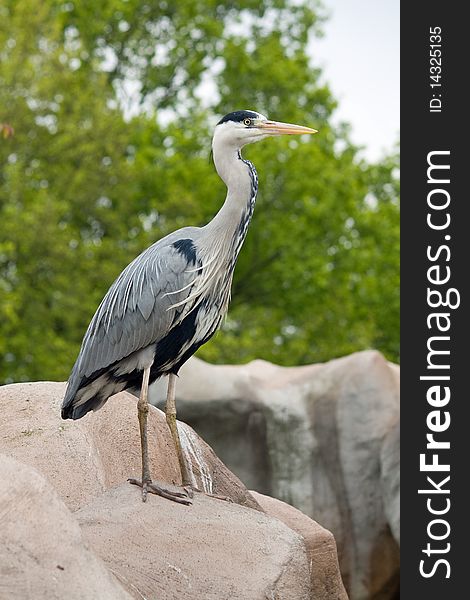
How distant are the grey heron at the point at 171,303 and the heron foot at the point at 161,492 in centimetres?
7

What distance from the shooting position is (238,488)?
730 centimetres

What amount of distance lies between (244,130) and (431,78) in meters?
2.09

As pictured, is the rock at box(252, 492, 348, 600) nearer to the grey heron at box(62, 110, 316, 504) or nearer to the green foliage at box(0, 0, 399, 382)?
the grey heron at box(62, 110, 316, 504)

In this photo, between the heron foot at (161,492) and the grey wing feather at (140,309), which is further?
the grey wing feather at (140,309)

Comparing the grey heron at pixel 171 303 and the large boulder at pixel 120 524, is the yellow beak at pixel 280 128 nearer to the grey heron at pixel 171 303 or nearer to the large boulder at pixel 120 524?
the grey heron at pixel 171 303

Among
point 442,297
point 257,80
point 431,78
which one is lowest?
point 442,297

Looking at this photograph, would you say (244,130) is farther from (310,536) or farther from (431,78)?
(310,536)

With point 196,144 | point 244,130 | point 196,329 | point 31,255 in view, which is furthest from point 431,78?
point 196,144

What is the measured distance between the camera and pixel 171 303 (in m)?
6.20

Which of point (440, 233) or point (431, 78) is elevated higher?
point (431, 78)

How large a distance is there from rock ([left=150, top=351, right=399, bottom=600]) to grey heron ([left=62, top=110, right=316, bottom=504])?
6.08 metres

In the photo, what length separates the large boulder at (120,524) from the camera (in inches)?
168

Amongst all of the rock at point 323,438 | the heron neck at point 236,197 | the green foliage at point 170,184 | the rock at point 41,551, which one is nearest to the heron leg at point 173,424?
the heron neck at point 236,197

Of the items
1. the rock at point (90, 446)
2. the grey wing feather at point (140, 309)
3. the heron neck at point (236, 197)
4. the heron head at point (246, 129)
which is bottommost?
the rock at point (90, 446)
